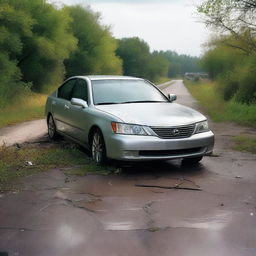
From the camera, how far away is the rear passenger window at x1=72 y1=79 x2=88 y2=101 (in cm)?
841

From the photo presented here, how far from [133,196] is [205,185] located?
123cm

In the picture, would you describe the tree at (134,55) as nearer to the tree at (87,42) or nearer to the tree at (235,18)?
the tree at (87,42)

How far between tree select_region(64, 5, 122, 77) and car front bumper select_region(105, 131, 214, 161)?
42075 mm

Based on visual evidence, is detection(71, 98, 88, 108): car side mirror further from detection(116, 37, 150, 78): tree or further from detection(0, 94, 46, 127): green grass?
detection(116, 37, 150, 78): tree

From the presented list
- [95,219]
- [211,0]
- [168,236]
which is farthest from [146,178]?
[211,0]

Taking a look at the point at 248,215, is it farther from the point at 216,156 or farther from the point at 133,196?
the point at 216,156

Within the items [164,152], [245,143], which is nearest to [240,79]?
[245,143]

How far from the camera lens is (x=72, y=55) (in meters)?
48.4

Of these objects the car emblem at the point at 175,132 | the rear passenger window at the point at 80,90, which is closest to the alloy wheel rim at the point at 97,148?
the rear passenger window at the point at 80,90

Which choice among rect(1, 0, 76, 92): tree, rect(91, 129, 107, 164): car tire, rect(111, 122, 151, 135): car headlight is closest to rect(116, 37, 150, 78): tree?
rect(1, 0, 76, 92): tree

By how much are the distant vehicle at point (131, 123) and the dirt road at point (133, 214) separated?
0.43 m

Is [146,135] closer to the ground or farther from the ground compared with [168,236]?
farther from the ground

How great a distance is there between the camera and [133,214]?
5.02 metres

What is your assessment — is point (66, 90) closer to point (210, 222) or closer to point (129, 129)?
point (129, 129)
